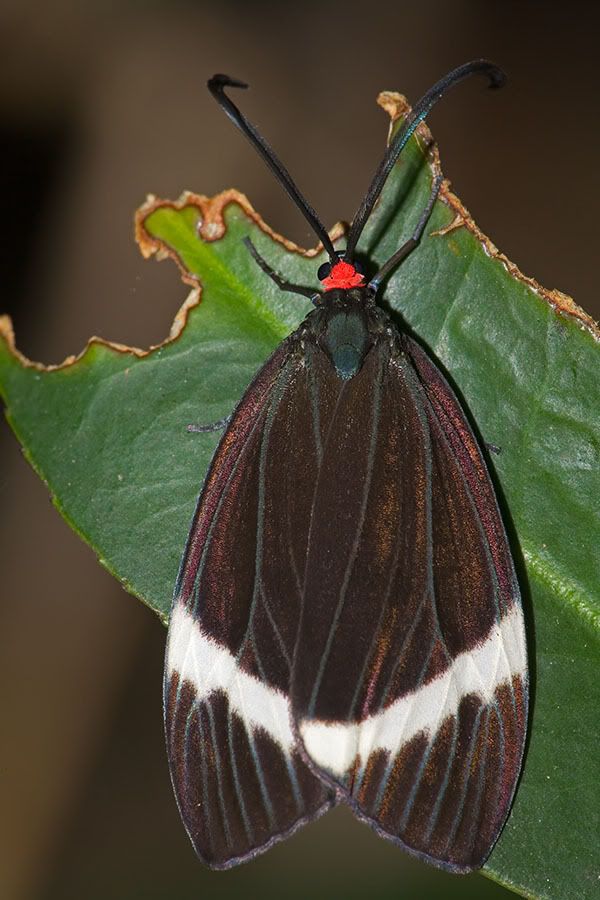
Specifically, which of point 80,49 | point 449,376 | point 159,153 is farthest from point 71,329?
point 449,376

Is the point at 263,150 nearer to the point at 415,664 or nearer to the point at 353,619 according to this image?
the point at 353,619

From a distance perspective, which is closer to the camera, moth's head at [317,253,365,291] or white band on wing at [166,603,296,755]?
white band on wing at [166,603,296,755]

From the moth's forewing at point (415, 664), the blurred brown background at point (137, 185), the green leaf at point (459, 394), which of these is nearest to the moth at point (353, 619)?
the moth's forewing at point (415, 664)

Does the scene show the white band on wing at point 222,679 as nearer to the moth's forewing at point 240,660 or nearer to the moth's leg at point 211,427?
the moth's forewing at point 240,660

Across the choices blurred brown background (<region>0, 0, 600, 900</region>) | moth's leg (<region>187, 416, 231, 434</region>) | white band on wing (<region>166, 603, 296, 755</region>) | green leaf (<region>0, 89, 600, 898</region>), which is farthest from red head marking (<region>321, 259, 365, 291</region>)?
blurred brown background (<region>0, 0, 600, 900</region>)

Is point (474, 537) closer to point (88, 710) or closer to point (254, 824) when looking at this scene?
point (254, 824)

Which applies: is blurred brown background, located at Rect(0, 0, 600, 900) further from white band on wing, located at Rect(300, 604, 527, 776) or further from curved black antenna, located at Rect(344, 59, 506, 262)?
white band on wing, located at Rect(300, 604, 527, 776)
